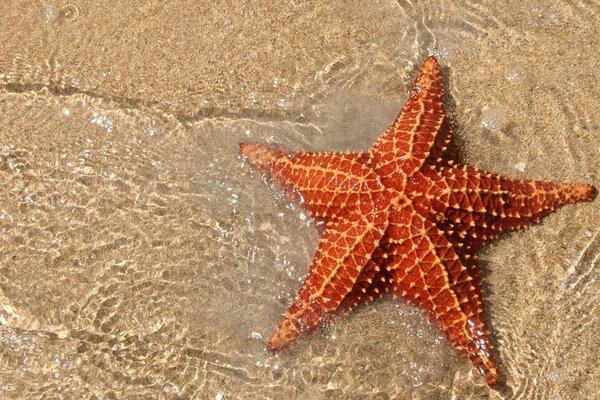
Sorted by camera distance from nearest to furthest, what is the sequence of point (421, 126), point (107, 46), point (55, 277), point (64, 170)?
point (421, 126) < point (55, 277) < point (64, 170) < point (107, 46)

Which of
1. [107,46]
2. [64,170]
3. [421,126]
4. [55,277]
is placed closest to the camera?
[421,126]

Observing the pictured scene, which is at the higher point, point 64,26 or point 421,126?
point 64,26

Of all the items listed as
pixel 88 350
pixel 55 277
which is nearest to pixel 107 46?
pixel 55 277

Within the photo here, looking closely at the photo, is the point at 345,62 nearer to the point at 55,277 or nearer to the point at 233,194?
the point at 233,194

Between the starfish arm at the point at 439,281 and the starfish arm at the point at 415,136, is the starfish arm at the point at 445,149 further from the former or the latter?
the starfish arm at the point at 439,281

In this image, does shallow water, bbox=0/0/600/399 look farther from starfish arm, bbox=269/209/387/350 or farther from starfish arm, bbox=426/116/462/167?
starfish arm, bbox=426/116/462/167

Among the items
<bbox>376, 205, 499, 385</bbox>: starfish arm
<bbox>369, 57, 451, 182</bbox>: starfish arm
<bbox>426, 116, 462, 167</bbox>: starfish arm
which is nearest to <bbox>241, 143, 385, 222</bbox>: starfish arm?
<bbox>369, 57, 451, 182</bbox>: starfish arm

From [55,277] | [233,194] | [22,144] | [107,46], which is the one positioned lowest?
[55,277]

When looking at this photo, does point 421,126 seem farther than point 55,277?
No
